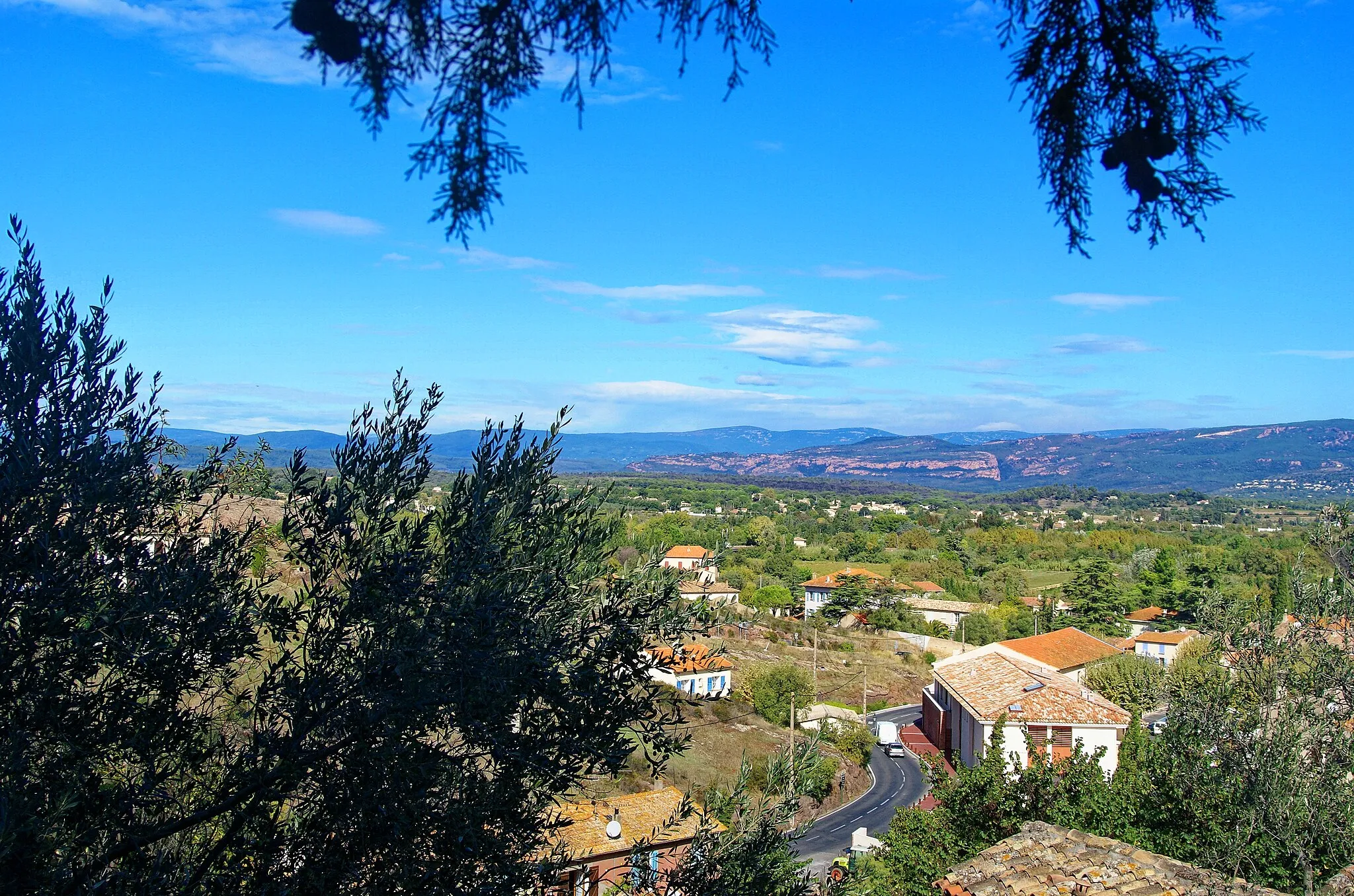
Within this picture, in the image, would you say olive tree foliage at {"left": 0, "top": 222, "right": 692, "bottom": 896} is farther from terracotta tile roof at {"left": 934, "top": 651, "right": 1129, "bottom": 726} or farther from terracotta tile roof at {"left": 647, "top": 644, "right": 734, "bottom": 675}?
terracotta tile roof at {"left": 934, "top": 651, "right": 1129, "bottom": 726}

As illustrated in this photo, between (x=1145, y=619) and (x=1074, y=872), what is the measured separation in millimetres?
64856

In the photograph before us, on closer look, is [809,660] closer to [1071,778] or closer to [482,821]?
[1071,778]

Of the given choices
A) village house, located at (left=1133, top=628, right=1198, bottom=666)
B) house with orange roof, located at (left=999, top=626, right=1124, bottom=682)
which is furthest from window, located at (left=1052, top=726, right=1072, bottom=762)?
village house, located at (left=1133, top=628, right=1198, bottom=666)

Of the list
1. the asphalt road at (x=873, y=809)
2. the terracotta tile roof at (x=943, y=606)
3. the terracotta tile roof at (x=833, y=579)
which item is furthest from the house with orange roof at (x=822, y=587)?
the asphalt road at (x=873, y=809)

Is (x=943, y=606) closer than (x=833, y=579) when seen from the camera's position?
Yes

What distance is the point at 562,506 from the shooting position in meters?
6.56

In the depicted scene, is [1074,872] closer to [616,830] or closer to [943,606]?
[616,830]

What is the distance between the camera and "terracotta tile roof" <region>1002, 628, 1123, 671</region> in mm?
43938

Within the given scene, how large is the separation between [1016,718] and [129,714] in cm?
2675

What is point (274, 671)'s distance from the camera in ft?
16.8

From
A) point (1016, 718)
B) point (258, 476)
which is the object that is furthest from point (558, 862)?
point (1016, 718)

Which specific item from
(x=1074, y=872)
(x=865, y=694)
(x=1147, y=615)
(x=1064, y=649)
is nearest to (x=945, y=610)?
(x=1147, y=615)

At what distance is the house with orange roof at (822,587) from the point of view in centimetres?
7494

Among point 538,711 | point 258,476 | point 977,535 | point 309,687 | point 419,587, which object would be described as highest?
point 258,476
